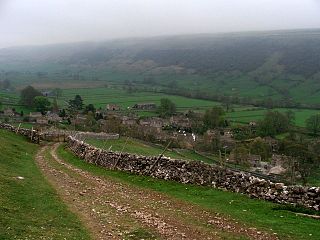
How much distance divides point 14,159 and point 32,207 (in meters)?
14.6

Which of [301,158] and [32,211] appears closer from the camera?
[32,211]

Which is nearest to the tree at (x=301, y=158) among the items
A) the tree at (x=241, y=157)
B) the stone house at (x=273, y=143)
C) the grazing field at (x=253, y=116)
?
the stone house at (x=273, y=143)

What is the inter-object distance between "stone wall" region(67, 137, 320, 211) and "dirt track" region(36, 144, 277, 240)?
10.6 ft

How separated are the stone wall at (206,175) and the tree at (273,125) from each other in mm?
100050

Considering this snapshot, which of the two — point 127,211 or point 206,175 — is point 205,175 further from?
point 127,211

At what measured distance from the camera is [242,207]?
2136 cm

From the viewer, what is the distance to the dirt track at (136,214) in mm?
16688

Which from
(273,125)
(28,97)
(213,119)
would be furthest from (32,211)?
(28,97)

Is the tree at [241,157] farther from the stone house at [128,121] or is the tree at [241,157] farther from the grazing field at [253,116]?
the grazing field at [253,116]

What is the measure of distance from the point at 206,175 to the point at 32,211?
11.9 metres

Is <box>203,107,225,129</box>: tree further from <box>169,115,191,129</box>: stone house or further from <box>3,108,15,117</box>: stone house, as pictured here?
<box>3,108,15,117</box>: stone house

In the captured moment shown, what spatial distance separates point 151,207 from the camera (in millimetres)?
21172

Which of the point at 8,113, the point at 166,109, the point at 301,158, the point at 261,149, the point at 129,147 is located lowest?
the point at 166,109

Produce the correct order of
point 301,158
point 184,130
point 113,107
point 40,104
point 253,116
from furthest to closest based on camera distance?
1. point 113,107
2. point 253,116
3. point 40,104
4. point 184,130
5. point 301,158
